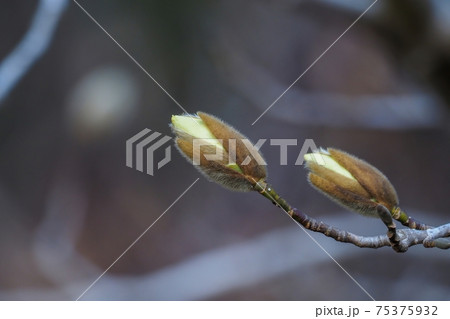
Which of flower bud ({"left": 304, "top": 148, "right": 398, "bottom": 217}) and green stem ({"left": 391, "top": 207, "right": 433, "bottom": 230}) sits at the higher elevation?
flower bud ({"left": 304, "top": 148, "right": 398, "bottom": 217})

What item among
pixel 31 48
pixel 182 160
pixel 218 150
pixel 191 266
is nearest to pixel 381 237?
pixel 218 150

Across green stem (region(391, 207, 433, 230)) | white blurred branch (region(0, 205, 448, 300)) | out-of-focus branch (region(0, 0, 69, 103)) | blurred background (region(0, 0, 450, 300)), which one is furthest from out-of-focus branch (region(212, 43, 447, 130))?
green stem (region(391, 207, 433, 230))

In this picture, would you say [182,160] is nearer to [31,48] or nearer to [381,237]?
[31,48]

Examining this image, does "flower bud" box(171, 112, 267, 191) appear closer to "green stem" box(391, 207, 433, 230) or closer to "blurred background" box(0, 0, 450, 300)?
"green stem" box(391, 207, 433, 230)

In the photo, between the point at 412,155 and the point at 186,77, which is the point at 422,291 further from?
the point at 186,77

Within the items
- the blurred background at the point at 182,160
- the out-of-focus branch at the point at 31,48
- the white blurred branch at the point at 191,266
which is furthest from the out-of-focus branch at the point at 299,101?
the out-of-focus branch at the point at 31,48

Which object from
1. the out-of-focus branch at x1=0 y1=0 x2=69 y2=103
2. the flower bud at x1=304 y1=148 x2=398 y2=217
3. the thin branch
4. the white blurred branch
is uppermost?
the out-of-focus branch at x1=0 y1=0 x2=69 y2=103
